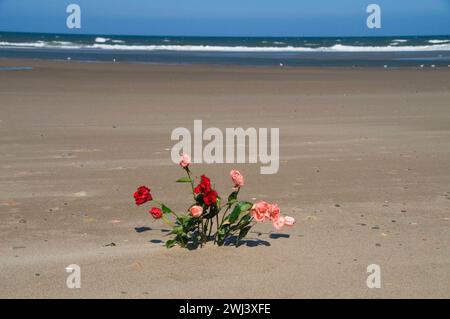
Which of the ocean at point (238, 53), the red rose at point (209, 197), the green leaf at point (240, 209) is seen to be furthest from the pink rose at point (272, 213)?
the ocean at point (238, 53)

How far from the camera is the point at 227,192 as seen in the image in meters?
7.58

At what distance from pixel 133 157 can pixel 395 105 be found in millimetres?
7863

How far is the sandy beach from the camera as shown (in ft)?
16.4

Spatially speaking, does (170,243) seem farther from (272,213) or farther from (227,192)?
(227,192)

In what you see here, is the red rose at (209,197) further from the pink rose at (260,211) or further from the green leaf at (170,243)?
the green leaf at (170,243)

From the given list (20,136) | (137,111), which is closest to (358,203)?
(20,136)

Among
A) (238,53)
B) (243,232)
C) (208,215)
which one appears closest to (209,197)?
(208,215)

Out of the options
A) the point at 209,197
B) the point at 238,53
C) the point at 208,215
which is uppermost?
the point at 238,53

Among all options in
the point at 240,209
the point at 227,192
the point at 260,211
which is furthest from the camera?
the point at 227,192

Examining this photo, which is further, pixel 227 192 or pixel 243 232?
pixel 227 192

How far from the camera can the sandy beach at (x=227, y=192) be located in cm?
500

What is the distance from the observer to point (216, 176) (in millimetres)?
8383

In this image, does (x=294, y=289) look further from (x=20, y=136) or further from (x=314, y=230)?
(x=20, y=136)

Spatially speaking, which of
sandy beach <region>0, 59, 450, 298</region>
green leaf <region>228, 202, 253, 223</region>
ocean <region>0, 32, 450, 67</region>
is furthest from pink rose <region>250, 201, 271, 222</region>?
ocean <region>0, 32, 450, 67</region>
